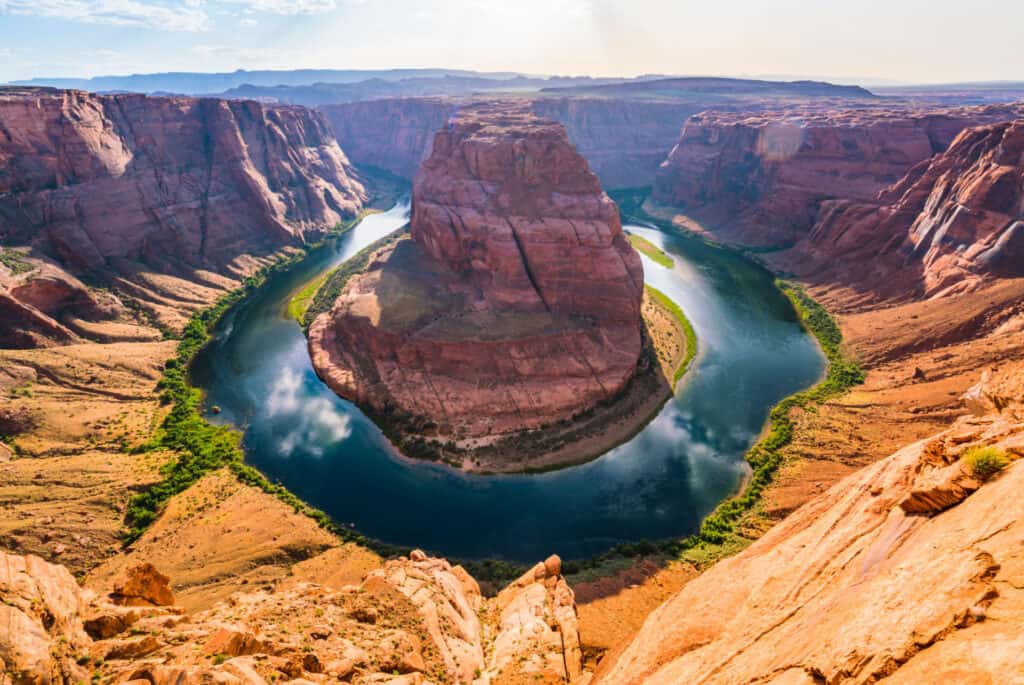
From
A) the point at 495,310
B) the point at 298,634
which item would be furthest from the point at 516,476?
the point at 298,634

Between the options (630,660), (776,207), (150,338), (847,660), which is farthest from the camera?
(776,207)

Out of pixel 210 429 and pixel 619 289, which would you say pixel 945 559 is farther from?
pixel 210 429

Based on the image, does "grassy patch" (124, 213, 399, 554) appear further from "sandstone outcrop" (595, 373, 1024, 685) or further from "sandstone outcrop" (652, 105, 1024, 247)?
"sandstone outcrop" (652, 105, 1024, 247)

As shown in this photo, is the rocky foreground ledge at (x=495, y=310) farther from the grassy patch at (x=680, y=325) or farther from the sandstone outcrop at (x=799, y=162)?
the sandstone outcrop at (x=799, y=162)

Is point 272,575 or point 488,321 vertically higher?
point 488,321

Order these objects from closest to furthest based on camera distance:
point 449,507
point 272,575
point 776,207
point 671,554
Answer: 1. point 272,575
2. point 671,554
3. point 449,507
4. point 776,207

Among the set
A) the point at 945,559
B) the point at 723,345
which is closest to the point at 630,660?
the point at 945,559

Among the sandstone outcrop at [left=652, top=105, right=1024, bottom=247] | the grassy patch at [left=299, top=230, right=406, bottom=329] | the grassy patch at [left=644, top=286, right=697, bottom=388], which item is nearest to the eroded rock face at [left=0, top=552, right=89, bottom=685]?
the grassy patch at [left=644, top=286, right=697, bottom=388]

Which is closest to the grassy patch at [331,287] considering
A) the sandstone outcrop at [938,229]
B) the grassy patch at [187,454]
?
the grassy patch at [187,454]
